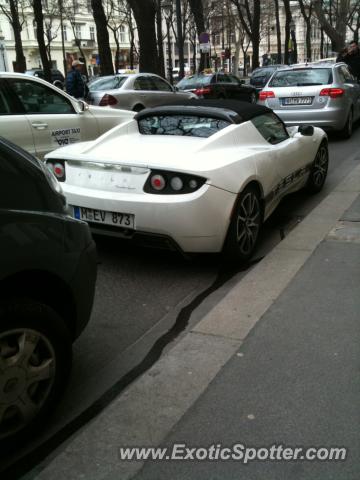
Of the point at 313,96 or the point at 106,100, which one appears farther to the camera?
the point at 106,100

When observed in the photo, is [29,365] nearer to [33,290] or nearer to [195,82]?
[33,290]

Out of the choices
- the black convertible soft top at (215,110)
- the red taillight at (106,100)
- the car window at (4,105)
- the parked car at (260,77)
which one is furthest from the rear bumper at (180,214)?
the parked car at (260,77)

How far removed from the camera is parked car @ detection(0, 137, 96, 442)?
89.8 inches

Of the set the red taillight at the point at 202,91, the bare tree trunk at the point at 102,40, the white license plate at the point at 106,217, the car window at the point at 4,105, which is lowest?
the white license plate at the point at 106,217

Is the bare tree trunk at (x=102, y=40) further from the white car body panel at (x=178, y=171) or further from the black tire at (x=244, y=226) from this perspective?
the black tire at (x=244, y=226)

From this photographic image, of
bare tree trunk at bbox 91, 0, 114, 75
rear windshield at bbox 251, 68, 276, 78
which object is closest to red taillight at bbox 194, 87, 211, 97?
bare tree trunk at bbox 91, 0, 114, 75

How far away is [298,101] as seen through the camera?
11.0m

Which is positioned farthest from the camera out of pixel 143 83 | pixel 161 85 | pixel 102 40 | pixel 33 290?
pixel 102 40

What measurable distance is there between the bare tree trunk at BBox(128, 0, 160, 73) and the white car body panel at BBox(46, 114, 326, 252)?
13.0 meters

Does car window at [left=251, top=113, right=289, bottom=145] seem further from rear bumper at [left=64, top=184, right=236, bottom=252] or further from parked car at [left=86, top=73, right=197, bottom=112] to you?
parked car at [left=86, top=73, right=197, bottom=112]

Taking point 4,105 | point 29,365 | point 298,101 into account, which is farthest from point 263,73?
point 29,365

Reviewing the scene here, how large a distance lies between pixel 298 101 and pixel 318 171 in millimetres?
4702

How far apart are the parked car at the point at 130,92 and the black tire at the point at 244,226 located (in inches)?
380

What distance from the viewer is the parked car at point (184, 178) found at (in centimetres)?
414
